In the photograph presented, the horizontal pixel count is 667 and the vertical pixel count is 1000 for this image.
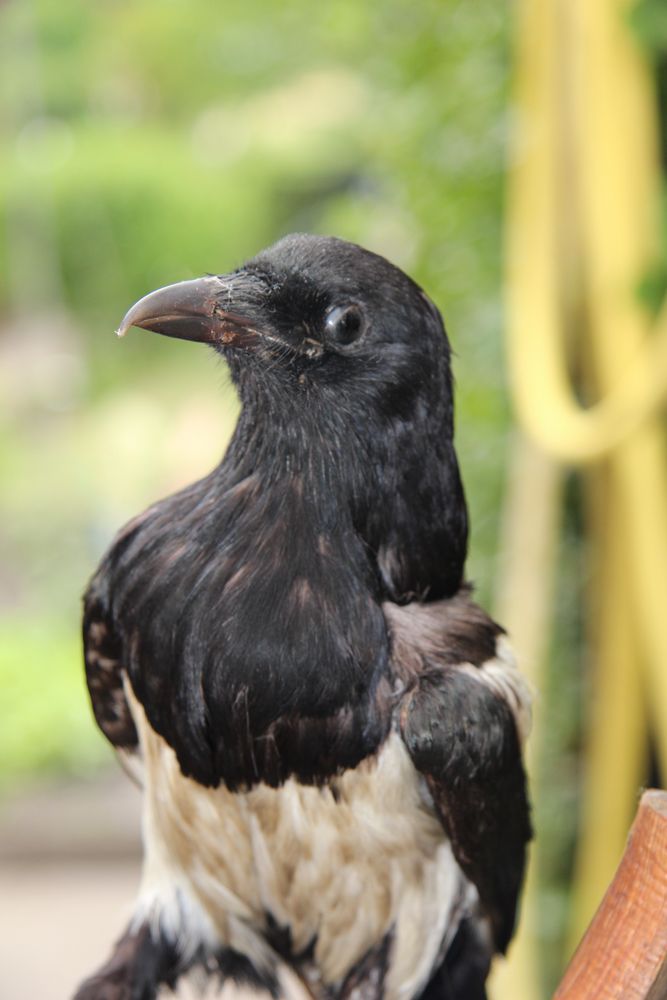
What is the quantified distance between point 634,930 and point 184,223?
8.04 m

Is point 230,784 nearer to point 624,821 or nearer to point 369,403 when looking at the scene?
point 369,403

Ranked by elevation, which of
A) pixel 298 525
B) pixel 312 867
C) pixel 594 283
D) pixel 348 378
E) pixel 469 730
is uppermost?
pixel 594 283

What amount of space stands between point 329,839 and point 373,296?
0.44 meters

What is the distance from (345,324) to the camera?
41.6 inches

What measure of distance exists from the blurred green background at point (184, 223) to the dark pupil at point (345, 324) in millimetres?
181

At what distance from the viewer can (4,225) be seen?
8250 millimetres

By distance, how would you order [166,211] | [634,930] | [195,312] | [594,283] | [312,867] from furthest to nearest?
[166,211], [594,283], [312,867], [195,312], [634,930]

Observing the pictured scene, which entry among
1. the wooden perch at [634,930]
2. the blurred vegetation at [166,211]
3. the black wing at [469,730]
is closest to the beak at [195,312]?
the black wing at [469,730]

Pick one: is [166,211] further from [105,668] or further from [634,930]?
[634,930]

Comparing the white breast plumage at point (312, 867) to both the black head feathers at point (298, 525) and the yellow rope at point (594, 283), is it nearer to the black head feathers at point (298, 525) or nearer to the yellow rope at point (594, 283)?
the black head feathers at point (298, 525)

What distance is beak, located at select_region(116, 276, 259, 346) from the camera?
101cm

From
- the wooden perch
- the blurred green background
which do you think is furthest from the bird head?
the wooden perch

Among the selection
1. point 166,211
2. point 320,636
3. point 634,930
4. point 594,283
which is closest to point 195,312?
point 320,636

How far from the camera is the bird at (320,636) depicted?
106 cm
